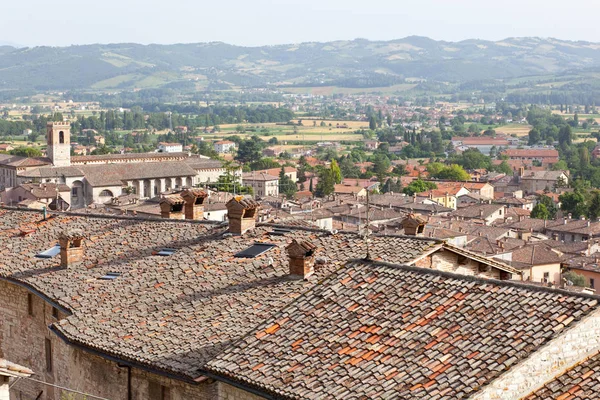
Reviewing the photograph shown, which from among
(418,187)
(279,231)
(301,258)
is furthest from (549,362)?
(418,187)

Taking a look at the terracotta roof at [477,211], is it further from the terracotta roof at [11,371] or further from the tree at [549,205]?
the terracotta roof at [11,371]

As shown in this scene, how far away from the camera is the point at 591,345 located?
33.8 feet

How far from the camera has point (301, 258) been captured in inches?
575

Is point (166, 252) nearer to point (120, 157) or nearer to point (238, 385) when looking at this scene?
point (238, 385)

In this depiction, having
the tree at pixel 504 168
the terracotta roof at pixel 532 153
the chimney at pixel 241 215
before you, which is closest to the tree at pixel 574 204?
the tree at pixel 504 168

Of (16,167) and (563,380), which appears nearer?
(563,380)

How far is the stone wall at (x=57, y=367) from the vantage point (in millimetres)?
13086

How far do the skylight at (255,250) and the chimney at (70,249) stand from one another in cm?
340

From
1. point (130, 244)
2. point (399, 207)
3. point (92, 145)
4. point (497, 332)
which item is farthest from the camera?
point (92, 145)

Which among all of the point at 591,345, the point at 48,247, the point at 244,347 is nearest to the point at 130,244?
the point at 48,247

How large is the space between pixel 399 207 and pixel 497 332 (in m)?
76.2

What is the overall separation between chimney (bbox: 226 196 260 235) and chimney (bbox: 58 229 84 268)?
2.81 m

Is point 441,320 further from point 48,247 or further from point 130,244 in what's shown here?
point 48,247

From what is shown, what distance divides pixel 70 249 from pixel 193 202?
3.41 m
